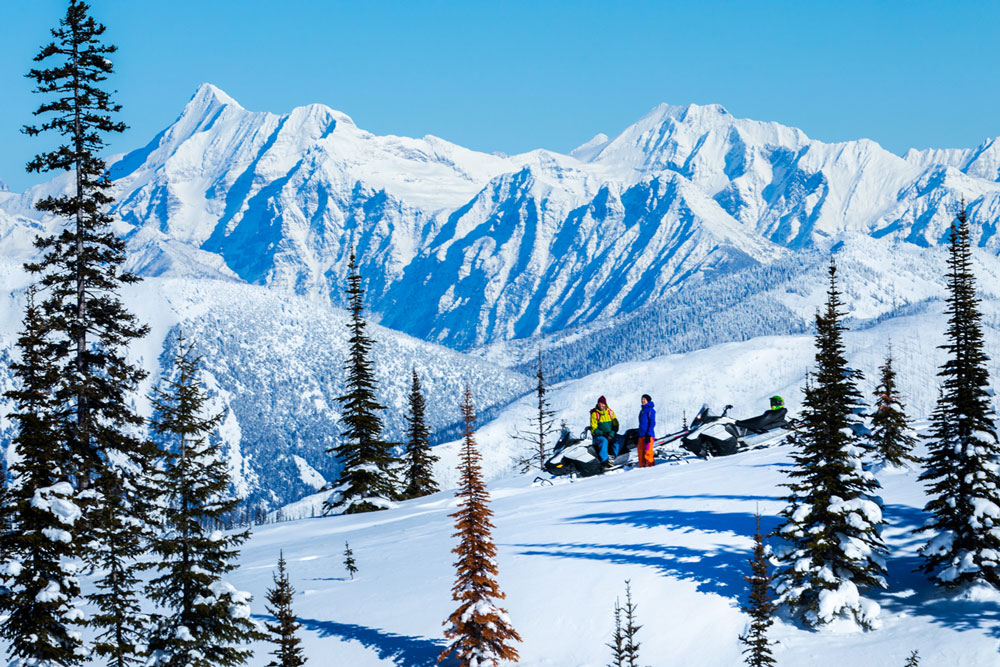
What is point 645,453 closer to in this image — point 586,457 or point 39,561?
point 586,457

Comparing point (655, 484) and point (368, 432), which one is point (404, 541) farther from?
point (368, 432)

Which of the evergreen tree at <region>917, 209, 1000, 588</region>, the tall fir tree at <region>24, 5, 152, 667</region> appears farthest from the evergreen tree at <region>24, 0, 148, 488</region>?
the evergreen tree at <region>917, 209, 1000, 588</region>

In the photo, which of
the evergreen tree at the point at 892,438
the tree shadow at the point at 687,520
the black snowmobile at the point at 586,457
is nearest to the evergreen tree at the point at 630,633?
the tree shadow at the point at 687,520

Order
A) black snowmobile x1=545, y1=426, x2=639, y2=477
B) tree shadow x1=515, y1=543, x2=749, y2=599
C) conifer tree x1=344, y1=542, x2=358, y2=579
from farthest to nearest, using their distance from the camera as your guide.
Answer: black snowmobile x1=545, y1=426, x2=639, y2=477
conifer tree x1=344, y1=542, x2=358, y2=579
tree shadow x1=515, y1=543, x2=749, y2=599

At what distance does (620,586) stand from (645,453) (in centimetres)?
1413

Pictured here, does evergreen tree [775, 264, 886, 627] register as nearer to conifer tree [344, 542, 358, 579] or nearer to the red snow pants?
conifer tree [344, 542, 358, 579]

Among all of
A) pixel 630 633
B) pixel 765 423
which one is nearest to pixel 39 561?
pixel 630 633

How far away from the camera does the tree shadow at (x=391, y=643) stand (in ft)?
59.3

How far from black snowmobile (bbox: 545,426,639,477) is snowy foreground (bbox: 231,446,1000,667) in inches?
213

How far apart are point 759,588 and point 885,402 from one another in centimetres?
1998

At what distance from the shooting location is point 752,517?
22.7m

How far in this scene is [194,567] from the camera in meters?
18.1

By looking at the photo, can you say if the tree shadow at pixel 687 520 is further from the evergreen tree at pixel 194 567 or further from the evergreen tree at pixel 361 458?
the evergreen tree at pixel 361 458

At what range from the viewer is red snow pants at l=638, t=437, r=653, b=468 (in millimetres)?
32656
